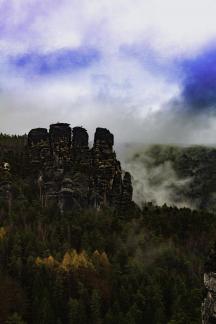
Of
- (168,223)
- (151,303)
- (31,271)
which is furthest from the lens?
(168,223)

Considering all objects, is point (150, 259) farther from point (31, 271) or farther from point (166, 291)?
Answer: point (31, 271)

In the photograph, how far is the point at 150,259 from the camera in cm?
16425

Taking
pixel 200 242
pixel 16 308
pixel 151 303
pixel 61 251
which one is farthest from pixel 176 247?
pixel 16 308

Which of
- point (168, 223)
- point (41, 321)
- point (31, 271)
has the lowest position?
point (41, 321)

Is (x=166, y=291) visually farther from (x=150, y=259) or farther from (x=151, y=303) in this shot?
(x=150, y=259)

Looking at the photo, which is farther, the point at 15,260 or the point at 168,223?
the point at 168,223

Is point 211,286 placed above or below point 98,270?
below

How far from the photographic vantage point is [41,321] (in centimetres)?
12394

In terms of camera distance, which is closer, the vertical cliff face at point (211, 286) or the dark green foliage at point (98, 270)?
the vertical cliff face at point (211, 286)

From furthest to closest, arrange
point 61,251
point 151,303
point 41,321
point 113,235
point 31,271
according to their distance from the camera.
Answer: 1. point 113,235
2. point 61,251
3. point 31,271
4. point 151,303
5. point 41,321

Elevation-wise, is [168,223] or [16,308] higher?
[168,223]

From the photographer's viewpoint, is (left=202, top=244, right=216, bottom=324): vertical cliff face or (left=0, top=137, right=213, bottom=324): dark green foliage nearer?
(left=202, top=244, right=216, bottom=324): vertical cliff face

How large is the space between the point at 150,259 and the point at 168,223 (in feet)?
119

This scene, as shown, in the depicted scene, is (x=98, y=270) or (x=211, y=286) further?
(x=98, y=270)
